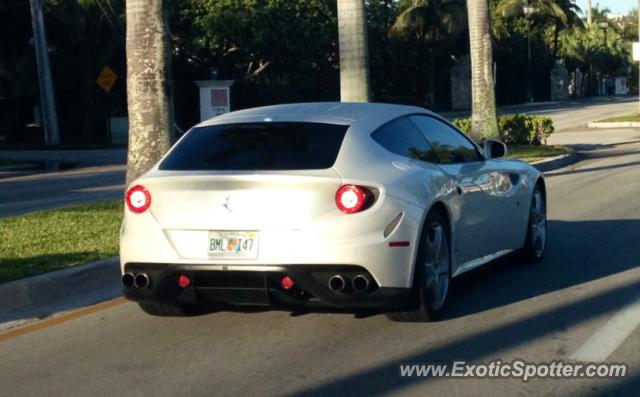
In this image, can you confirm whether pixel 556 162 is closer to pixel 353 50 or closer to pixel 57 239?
pixel 353 50

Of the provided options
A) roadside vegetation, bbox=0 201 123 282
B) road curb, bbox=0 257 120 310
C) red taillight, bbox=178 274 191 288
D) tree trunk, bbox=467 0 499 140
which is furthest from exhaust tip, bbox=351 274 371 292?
tree trunk, bbox=467 0 499 140

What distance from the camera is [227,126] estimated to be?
808cm

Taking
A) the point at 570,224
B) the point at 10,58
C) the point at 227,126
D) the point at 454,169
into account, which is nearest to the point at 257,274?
the point at 227,126

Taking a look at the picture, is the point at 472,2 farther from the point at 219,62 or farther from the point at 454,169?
the point at 219,62

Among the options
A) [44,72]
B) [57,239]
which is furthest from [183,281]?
[44,72]

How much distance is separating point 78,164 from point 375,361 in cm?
2606

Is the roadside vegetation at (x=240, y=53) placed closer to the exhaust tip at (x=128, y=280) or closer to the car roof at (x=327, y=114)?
the car roof at (x=327, y=114)

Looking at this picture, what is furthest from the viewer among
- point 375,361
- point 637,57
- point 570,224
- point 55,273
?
point 637,57

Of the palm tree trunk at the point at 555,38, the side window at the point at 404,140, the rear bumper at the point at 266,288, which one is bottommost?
the rear bumper at the point at 266,288

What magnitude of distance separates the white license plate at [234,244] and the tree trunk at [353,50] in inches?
419

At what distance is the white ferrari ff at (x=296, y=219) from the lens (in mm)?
7156

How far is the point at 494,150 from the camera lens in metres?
9.70

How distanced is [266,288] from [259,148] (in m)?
1.05

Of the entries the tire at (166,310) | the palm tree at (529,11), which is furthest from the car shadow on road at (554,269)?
the palm tree at (529,11)
